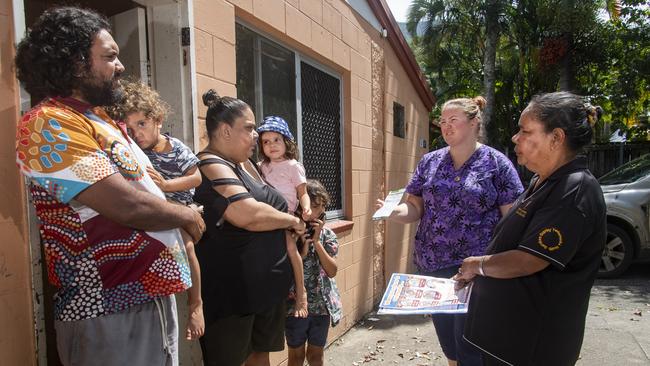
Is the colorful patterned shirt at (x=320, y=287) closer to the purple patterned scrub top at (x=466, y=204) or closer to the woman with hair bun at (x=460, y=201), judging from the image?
the woman with hair bun at (x=460, y=201)

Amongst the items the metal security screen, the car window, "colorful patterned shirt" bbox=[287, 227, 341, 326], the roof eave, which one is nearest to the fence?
the car window

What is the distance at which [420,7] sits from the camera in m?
16.8

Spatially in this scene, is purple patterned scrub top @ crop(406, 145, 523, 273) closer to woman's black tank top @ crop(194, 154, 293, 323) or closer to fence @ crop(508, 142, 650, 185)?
woman's black tank top @ crop(194, 154, 293, 323)

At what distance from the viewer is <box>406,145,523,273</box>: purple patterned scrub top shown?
105 inches

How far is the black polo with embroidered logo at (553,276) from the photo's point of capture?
1773 mm

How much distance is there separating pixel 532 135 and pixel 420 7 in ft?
53.7

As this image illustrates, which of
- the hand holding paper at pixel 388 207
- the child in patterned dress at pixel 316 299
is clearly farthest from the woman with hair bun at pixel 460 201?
the child in patterned dress at pixel 316 299

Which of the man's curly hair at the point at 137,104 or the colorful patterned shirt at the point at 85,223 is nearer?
the colorful patterned shirt at the point at 85,223

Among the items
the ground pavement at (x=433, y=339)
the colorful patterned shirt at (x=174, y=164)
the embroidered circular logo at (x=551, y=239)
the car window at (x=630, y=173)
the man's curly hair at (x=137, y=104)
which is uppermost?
the man's curly hair at (x=137, y=104)

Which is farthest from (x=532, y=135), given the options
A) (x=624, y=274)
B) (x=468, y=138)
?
(x=624, y=274)

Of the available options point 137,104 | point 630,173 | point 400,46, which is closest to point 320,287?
point 137,104

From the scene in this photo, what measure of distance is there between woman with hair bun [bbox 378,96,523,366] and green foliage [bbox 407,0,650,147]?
11575 mm

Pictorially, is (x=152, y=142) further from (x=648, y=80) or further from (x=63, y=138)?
(x=648, y=80)

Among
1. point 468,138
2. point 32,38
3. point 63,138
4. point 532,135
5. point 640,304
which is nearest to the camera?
point 63,138
